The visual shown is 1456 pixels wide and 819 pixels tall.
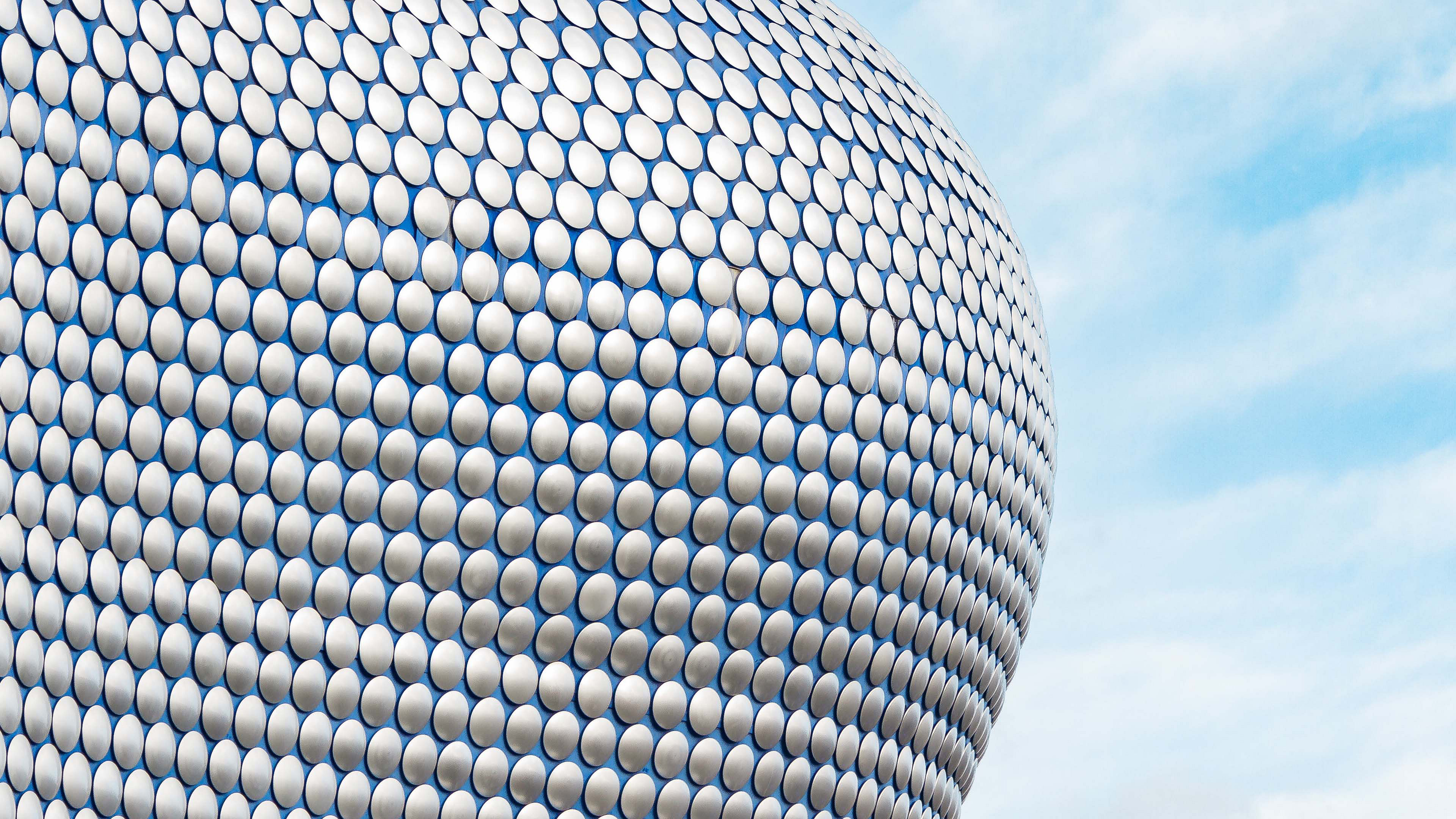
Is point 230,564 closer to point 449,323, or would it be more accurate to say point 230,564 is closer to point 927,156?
point 449,323

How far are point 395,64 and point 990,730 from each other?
1499 centimetres

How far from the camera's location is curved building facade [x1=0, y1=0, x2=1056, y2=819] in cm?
1720

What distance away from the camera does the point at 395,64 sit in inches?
760

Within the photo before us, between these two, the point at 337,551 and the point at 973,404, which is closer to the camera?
the point at 337,551

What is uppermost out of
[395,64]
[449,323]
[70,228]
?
[395,64]

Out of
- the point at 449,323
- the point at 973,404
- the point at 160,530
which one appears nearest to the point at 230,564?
the point at 160,530

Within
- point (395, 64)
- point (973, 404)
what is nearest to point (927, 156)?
point (973, 404)

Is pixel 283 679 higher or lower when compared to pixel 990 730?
lower

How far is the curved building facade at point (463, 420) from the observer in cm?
1720

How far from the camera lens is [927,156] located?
24438mm

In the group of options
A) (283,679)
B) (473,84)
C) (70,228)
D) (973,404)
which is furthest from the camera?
(973,404)

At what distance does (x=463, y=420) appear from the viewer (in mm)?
18750

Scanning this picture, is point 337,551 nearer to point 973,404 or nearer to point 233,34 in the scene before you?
point 233,34

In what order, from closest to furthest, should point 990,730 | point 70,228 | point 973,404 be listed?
point 70,228
point 973,404
point 990,730
